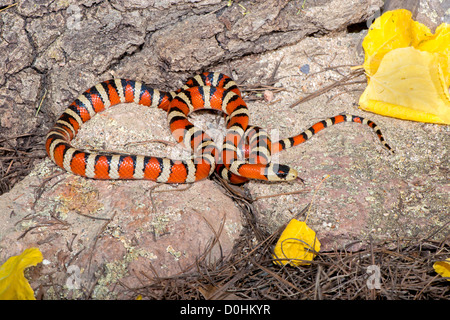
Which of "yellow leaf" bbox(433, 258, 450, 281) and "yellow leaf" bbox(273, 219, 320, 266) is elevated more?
"yellow leaf" bbox(273, 219, 320, 266)

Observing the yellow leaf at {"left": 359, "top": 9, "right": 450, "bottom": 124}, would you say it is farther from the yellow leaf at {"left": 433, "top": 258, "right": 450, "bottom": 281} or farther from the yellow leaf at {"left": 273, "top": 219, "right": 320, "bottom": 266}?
the yellow leaf at {"left": 273, "top": 219, "right": 320, "bottom": 266}

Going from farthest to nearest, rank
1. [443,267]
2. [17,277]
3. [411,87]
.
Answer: [411,87] < [443,267] < [17,277]

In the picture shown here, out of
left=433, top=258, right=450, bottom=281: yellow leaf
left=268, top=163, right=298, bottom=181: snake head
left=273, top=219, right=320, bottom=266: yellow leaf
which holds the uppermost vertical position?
left=268, top=163, right=298, bottom=181: snake head

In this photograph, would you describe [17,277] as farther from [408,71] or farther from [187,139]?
[408,71]

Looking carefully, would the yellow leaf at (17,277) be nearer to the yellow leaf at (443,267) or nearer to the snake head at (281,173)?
the snake head at (281,173)

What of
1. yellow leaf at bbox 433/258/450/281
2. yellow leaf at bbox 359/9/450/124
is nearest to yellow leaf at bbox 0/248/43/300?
yellow leaf at bbox 433/258/450/281

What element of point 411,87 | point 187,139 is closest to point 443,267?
point 411,87
